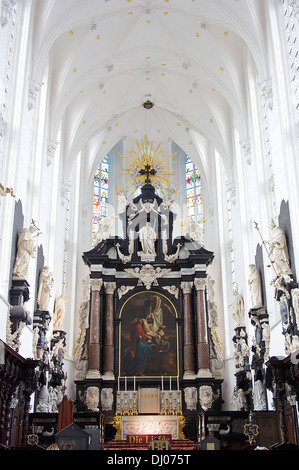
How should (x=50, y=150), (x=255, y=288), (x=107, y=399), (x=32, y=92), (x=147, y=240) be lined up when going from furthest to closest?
(x=147, y=240)
(x=50, y=150)
(x=107, y=399)
(x=255, y=288)
(x=32, y=92)

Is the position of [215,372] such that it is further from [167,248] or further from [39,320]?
[39,320]

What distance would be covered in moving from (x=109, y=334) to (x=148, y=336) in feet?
4.82

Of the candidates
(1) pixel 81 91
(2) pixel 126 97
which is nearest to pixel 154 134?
(2) pixel 126 97

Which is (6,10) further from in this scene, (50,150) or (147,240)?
(147,240)

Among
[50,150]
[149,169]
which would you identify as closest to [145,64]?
[149,169]

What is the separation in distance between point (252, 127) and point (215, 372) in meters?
8.95

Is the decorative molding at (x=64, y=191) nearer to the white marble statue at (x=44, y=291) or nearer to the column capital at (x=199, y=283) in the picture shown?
the white marble statue at (x=44, y=291)

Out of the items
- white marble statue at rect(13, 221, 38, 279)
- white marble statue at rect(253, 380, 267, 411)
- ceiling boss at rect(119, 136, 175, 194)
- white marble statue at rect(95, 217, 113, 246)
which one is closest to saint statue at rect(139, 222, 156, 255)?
white marble statue at rect(95, 217, 113, 246)

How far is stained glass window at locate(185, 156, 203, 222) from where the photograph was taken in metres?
26.5

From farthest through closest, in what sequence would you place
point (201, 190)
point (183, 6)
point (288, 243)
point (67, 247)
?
point (201, 190) < point (67, 247) < point (183, 6) < point (288, 243)

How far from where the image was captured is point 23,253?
48.0 ft

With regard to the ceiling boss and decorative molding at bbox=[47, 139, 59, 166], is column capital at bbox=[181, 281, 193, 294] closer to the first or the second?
the ceiling boss

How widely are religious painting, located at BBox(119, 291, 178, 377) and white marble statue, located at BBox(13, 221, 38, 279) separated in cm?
719

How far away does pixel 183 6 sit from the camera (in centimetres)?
1912
